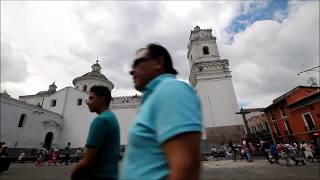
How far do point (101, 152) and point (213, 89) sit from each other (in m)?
26.2

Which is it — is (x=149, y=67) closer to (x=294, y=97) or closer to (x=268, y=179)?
(x=268, y=179)

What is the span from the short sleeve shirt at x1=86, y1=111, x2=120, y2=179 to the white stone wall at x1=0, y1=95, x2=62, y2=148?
2474 centimetres

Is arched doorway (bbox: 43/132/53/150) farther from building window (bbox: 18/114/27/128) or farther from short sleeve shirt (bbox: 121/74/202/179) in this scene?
short sleeve shirt (bbox: 121/74/202/179)

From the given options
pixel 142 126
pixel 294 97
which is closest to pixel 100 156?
pixel 142 126

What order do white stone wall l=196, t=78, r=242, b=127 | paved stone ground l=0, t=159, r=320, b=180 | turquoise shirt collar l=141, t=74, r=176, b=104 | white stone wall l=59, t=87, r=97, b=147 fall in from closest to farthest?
turquoise shirt collar l=141, t=74, r=176, b=104 → paved stone ground l=0, t=159, r=320, b=180 → white stone wall l=196, t=78, r=242, b=127 → white stone wall l=59, t=87, r=97, b=147

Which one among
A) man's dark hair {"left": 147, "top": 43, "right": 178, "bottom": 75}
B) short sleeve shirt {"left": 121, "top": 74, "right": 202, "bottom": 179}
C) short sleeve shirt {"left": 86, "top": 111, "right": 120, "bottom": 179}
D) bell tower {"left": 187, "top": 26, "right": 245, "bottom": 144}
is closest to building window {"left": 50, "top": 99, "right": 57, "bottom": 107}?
bell tower {"left": 187, "top": 26, "right": 245, "bottom": 144}

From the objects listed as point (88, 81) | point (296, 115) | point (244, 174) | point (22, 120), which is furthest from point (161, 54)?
point (88, 81)

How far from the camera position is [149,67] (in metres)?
1.40

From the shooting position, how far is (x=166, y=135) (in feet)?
3.22

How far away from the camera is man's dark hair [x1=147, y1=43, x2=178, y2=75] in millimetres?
1421

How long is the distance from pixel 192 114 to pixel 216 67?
2806cm

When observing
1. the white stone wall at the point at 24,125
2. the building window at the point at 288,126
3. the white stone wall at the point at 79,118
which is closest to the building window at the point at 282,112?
the building window at the point at 288,126

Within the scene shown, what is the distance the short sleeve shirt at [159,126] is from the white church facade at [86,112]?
24.4 metres

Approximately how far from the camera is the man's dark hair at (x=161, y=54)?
142 centimetres
